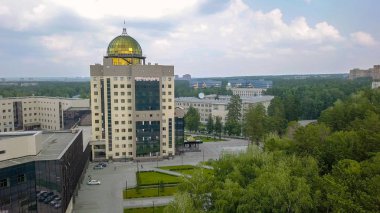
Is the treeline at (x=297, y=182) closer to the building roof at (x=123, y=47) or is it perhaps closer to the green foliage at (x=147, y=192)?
the green foliage at (x=147, y=192)

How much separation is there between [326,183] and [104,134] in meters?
48.5

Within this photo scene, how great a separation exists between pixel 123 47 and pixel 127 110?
13.8m

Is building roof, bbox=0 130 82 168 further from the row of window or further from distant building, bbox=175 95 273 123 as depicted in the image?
distant building, bbox=175 95 273 123

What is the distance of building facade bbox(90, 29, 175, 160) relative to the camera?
217 feet

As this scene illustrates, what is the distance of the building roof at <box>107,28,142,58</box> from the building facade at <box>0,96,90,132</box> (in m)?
27.6

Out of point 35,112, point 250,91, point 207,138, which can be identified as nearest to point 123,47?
point 207,138

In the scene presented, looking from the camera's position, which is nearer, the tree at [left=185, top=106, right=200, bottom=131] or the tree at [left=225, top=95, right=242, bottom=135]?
the tree at [left=225, top=95, right=242, bottom=135]

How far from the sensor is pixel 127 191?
4772cm

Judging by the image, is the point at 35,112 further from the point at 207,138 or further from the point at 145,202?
the point at 145,202

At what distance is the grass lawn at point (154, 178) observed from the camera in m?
52.1

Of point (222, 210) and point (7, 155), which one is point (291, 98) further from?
point (7, 155)

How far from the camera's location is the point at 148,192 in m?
47.2

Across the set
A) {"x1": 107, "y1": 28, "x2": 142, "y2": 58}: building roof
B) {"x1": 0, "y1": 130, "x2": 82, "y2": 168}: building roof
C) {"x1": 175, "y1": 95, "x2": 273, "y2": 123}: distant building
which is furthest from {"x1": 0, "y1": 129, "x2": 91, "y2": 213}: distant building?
{"x1": 175, "y1": 95, "x2": 273, "y2": 123}: distant building

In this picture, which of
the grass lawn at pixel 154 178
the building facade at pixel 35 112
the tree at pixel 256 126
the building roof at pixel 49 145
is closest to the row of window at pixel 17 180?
the building roof at pixel 49 145
